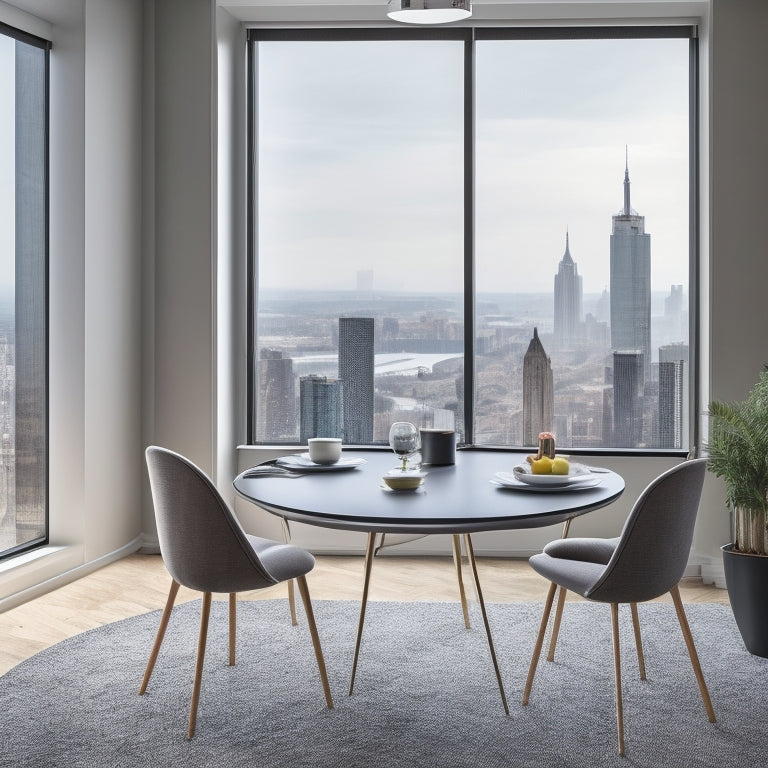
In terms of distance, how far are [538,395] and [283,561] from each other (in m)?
A: 2.29

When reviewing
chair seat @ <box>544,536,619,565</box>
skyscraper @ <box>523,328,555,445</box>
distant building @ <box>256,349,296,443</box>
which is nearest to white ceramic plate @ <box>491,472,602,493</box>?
chair seat @ <box>544,536,619,565</box>

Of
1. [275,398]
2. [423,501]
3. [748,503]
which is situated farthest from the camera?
[275,398]

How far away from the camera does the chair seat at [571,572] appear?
227 centimetres

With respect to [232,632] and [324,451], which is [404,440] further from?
[232,632]

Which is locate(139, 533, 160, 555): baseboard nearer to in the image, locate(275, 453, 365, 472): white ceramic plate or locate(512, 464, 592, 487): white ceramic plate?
locate(275, 453, 365, 472): white ceramic plate

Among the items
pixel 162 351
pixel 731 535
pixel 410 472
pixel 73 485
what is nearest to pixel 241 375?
pixel 162 351

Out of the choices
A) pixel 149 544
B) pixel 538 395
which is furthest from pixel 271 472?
pixel 538 395

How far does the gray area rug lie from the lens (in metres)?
2.19

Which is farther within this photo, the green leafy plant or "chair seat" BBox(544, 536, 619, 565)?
the green leafy plant

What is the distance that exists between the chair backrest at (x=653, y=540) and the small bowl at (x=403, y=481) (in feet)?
1.85

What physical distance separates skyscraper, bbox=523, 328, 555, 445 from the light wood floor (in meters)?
0.72

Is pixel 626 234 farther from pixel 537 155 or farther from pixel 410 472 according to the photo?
pixel 410 472

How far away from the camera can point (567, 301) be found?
14.4 feet

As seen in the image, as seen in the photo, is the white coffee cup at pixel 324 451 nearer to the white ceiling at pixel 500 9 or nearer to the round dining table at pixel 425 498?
the round dining table at pixel 425 498
